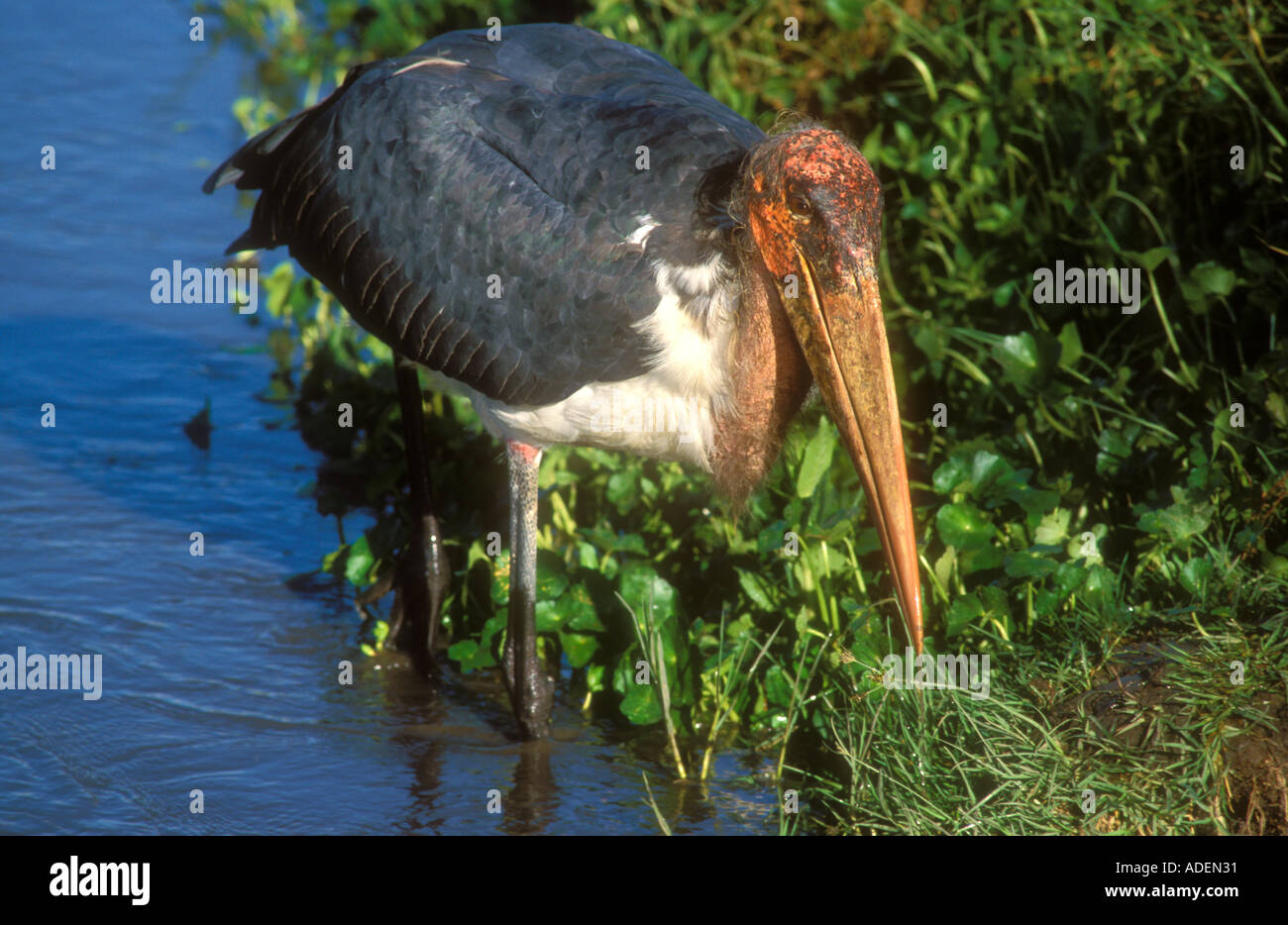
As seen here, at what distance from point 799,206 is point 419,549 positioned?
72.5 inches

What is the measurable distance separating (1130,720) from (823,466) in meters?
1.15

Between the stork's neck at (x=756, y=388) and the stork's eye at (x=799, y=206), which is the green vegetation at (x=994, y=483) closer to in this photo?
the stork's neck at (x=756, y=388)

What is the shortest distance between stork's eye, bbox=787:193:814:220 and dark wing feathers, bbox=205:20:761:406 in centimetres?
37

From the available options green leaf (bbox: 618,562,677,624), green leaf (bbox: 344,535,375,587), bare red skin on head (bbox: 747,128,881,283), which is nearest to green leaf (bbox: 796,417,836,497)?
green leaf (bbox: 618,562,677,624)

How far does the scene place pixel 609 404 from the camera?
4223 mm

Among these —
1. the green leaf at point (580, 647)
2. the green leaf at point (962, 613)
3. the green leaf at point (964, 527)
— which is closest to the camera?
the green leaf at point (962, 613)

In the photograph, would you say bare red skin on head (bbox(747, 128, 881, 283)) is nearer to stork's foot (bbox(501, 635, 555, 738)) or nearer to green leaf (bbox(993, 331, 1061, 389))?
green leaf (bbox(993, 331, 1061, 389))

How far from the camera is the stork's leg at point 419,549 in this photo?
486 cm

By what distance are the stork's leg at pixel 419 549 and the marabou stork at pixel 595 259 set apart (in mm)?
225

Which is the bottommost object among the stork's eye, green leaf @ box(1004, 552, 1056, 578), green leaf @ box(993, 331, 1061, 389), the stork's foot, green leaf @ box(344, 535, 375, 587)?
the stork's foot

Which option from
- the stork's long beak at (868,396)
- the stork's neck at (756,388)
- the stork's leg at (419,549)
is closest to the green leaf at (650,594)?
the stork's neck at (756,388)

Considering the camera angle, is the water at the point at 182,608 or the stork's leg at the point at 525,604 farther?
the stork's leg at the point at 525,604

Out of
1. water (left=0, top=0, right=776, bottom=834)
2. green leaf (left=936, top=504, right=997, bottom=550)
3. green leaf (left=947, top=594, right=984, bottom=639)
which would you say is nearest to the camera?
green leaf (left=947, top=594, right=984, bottom=639)

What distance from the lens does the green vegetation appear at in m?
3.68
